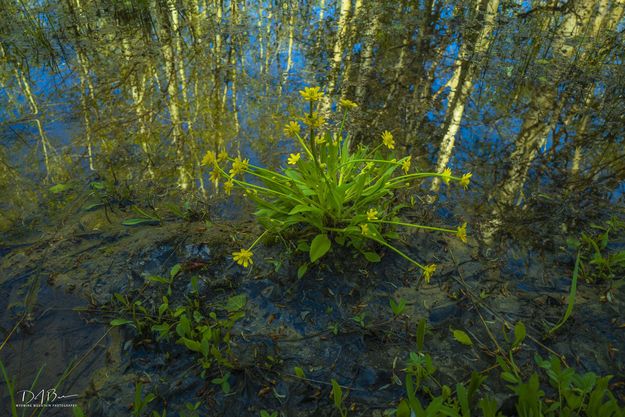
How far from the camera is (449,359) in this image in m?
1.71

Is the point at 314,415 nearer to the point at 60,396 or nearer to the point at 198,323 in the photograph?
the point at 198,323

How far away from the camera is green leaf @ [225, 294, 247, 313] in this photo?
→ 6.25 ft

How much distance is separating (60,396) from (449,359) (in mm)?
1658

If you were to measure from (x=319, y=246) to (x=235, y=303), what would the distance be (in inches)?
20.3

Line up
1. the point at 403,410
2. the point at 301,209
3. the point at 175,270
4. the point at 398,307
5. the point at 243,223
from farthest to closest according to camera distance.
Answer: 1. the point at 243,223
2. the point at 175,270
3. the point at 301,209
4. the point at 398,307
5. the point at 403,410

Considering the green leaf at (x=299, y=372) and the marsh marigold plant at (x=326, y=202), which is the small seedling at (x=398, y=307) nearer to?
the marsh marigold plant at (x=326, y=202)

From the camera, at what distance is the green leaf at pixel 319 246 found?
1.96m

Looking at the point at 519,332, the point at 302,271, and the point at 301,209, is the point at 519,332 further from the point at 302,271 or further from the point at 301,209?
the point at 301,209

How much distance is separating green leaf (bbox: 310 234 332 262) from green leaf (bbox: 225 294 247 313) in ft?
1.33

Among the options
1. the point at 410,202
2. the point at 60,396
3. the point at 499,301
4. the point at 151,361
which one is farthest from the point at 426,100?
the point at 60,396

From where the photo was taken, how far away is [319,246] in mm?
2000

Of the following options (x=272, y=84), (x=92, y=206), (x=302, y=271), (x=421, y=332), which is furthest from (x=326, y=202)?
(x=272, y=84)

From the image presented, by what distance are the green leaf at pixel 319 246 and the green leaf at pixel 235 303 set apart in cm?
40

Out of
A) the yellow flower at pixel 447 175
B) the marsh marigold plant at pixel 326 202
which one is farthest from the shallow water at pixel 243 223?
the yellow flower at pixel 447 175
